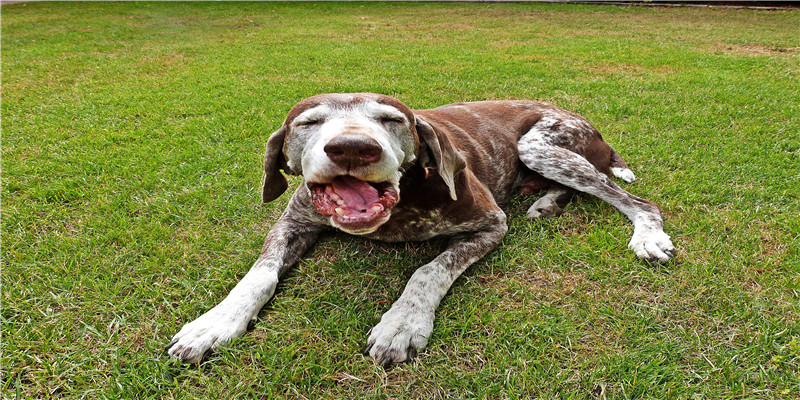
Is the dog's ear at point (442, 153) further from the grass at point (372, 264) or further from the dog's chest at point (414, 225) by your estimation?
the grass at point (372, 264)

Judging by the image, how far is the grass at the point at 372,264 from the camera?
2.15m

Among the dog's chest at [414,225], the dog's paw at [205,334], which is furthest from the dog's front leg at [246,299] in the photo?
the dog's chest at [414,225]

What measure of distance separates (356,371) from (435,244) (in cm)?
125

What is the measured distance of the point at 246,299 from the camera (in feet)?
8.14

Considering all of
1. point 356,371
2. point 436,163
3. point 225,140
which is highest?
point 436,163

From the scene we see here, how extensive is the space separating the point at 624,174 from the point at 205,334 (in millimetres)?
3627

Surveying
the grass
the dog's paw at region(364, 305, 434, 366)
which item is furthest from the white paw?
the dog's paw at region(364, 305, 434, 366)

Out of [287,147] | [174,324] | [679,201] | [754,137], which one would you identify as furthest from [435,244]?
[754,137]

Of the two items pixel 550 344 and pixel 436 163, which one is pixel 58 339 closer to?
pixel 436 163

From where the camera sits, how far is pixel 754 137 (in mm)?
5051

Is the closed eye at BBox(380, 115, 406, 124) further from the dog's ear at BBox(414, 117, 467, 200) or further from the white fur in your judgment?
the white fur

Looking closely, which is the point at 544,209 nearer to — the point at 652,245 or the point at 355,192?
the point at 652,245

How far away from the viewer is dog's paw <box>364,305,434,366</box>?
222 centimetres

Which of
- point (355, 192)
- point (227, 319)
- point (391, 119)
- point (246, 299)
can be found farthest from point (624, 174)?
point (227, 319)
